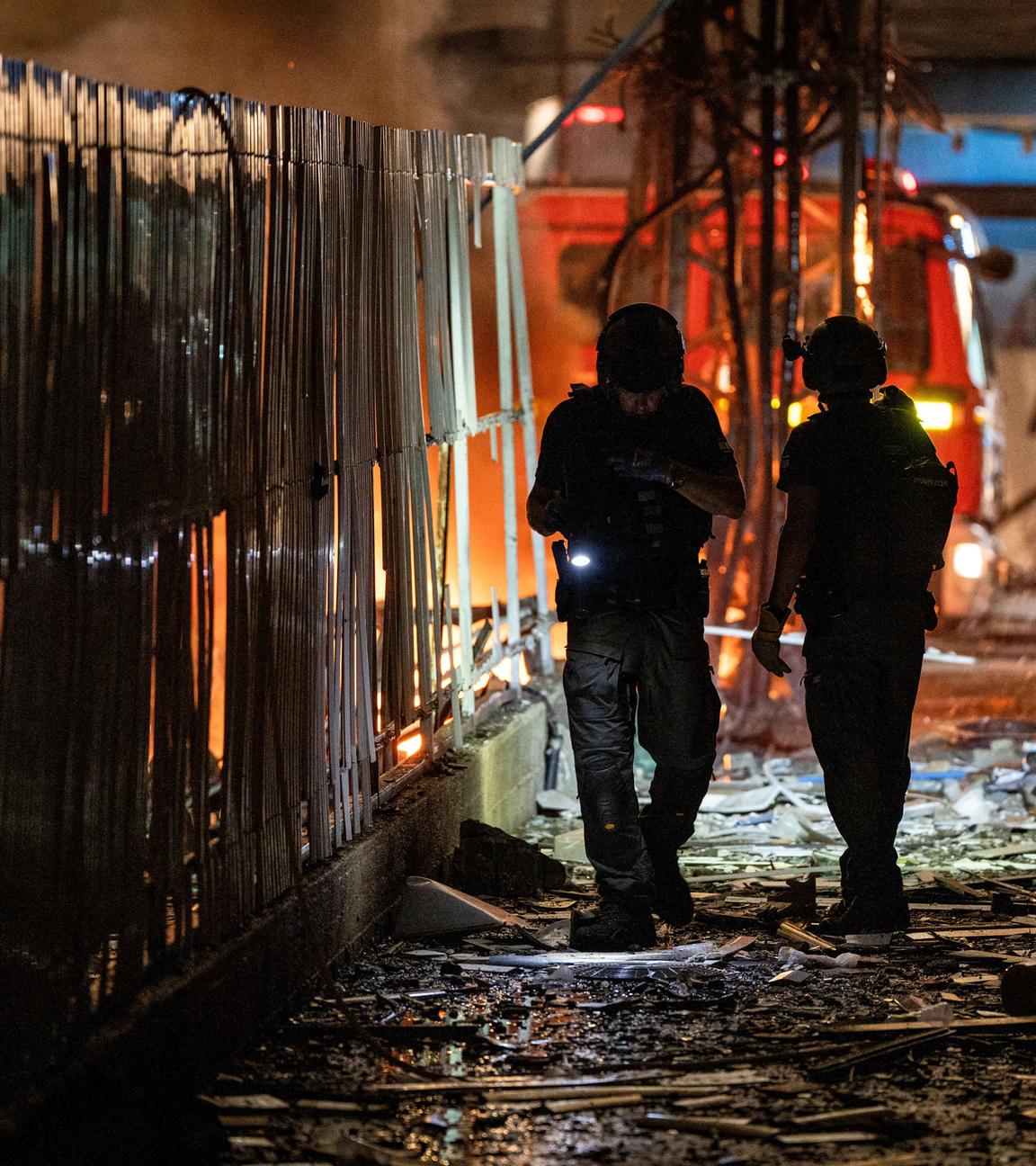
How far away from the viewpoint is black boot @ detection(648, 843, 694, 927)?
5.28 meters

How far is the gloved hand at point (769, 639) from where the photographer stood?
5.18m

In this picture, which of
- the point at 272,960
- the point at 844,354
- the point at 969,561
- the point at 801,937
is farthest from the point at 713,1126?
the point at 969,561

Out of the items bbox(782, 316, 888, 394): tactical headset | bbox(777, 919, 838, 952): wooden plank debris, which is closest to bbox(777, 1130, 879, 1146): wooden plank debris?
bbox(777, 919, 838, 952): wooden plank debris

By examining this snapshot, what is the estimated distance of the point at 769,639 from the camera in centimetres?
520

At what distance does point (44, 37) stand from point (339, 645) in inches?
314

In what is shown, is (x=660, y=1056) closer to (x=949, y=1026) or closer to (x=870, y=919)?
(x=949, y=1026)

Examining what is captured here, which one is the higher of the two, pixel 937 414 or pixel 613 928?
pixel 937 414

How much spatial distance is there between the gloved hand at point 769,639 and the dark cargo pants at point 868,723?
0.20 m

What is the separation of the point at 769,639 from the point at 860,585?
336 millimetres

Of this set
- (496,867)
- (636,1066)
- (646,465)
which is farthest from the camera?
(496,867)

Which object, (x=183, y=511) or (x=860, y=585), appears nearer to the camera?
(x=183, y=511)

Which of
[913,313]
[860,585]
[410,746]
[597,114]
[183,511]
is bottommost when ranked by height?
[410,746]

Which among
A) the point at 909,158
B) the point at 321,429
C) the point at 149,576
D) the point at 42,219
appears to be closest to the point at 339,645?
the point at 321,429

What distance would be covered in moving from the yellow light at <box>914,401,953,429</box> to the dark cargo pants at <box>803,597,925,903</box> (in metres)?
7.84
